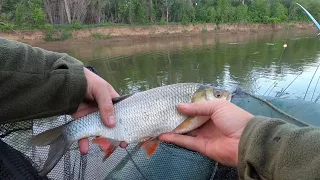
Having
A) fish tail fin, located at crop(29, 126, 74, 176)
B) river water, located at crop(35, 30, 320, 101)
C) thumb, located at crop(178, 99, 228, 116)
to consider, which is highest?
thumb, located at crop(178, 99, 228, 116)

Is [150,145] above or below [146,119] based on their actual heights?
below

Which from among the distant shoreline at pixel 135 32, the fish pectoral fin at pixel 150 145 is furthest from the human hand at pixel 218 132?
the distant shoreline at pixel 135 32

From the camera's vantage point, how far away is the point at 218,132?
2.57 metres

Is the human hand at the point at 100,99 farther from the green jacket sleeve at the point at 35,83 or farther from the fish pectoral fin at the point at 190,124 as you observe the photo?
the fish pectoral fin at the point at 190,124

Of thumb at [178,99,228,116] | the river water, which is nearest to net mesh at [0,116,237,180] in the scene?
thumb at [178,99,228,116]

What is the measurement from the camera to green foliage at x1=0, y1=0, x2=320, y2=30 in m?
44.6

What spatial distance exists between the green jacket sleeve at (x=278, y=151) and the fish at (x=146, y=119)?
0.88 m

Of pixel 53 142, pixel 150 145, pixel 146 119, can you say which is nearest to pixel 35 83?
pixel 53 142

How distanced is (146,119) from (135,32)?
4740 centimetres

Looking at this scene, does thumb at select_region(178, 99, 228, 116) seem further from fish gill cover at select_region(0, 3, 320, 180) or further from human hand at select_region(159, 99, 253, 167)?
fish gill cover at select_region(0, 3, 320, 180)

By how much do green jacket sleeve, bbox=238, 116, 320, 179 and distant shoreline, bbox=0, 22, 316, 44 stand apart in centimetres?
3896

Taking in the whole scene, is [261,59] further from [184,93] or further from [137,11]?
[137,11]

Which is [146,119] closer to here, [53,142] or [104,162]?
[53,142]

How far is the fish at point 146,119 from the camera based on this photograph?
267cm
